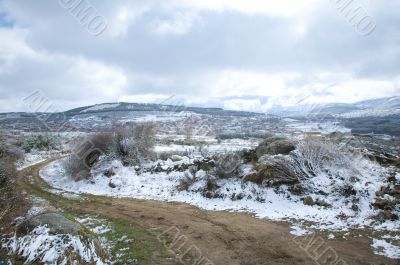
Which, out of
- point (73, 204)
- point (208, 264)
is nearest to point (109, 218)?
point (73, 204)

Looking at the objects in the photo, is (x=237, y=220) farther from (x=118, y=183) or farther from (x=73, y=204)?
(x=118, y=183)

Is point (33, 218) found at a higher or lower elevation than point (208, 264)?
higher

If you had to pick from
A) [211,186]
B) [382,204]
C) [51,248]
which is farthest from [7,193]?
[382,204]

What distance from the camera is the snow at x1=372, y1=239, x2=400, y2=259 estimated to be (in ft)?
25.9

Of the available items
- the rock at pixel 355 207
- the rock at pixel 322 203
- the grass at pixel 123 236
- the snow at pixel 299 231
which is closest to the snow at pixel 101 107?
the grass at pixel 123 236

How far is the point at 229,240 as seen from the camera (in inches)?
375

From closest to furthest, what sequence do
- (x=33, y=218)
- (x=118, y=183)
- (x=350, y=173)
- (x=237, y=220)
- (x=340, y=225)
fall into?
1. (x=33, y=218)
2. (x=340, y=225)
3. (x=237, y=220)
4. (x=350, y=173)
5. (x=118, y=183)

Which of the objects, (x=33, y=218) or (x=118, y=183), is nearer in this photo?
(x=33, y=218)

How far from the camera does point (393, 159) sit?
15.9 m

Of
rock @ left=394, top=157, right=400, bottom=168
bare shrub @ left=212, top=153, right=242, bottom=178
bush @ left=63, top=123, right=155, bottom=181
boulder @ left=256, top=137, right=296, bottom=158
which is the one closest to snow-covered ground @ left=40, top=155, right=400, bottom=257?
bare shrub @ left=212, top=153, right=242, bottom=178

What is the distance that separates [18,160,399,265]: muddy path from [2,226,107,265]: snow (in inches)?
68.7

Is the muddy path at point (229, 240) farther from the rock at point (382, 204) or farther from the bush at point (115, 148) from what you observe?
the bush at point (115, 148)

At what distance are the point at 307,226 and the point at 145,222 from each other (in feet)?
→ 18.8

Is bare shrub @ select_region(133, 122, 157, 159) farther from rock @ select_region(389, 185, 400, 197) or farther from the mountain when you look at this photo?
the mountain
